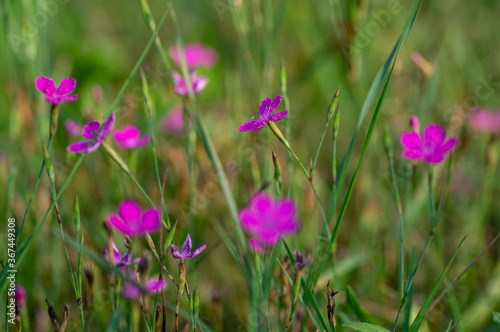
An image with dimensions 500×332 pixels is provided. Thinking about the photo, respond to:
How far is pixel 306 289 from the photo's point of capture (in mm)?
609

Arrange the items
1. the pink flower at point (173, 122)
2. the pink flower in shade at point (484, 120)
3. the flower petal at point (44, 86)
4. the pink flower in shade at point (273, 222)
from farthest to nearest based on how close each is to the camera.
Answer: the pink flower at point (173, 122) → the pink flower in shade at point (484, 120) → the flower petal at point (44, 86) → the pink flower in shade at point (273, 222)

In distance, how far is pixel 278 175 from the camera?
666mm

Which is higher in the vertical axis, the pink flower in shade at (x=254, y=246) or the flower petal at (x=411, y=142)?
the pink flower in shade at (x=254, y=246)

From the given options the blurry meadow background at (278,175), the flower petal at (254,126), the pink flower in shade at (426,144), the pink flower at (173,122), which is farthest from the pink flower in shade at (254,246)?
the pink flower at (173,122)

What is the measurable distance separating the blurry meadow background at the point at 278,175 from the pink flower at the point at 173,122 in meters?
0.05

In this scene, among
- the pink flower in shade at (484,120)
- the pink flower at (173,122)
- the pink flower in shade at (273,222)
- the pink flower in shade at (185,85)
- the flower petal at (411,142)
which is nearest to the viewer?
the pink flower in shade at (273,222)

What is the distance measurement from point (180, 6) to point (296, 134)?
44.7 inches

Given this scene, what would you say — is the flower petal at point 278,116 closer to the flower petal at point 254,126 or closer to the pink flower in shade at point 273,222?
the flower petal at point 254,126

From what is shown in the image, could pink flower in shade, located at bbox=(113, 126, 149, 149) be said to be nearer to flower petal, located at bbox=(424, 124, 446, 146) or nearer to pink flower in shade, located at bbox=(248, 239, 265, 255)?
pink flower in shade, located at bbox=(248, 239, 265, 255)

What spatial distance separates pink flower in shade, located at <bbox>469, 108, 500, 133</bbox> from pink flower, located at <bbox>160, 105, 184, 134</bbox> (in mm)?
795

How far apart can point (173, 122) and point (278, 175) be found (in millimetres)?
887

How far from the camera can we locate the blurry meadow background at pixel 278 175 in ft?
2.38

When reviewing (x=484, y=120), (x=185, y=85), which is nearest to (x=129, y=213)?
(x=185, y=85)

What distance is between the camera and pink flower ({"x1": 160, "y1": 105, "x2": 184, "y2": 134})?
1.49 meters
